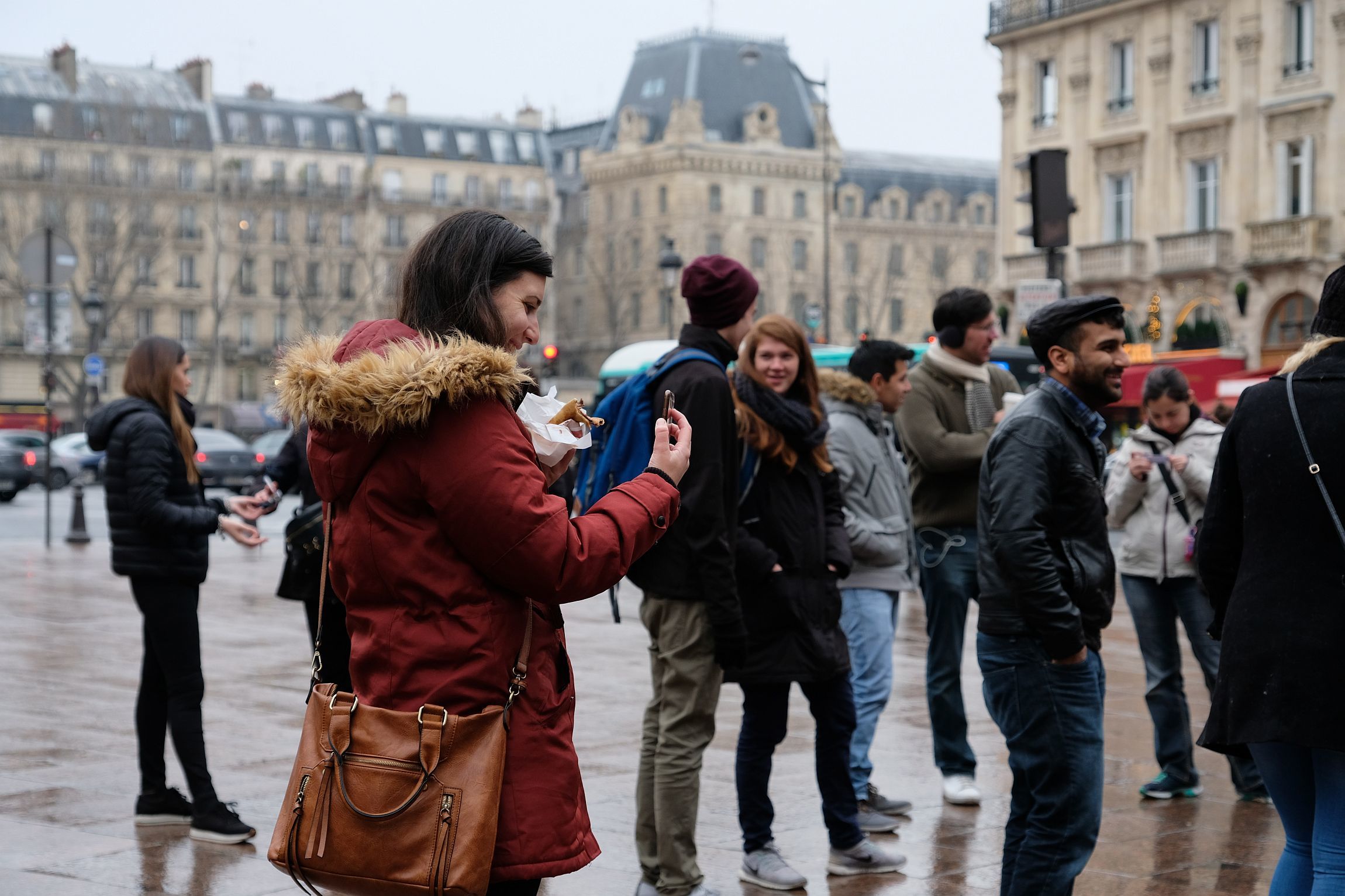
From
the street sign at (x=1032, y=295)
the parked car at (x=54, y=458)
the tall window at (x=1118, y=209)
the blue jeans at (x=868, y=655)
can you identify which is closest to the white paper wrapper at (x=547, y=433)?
the blue jeans at (x=868, y=655)

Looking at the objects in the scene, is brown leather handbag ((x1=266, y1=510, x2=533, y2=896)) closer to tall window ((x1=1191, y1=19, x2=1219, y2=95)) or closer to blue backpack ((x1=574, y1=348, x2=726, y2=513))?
blue backpack ((x1=574, y1=348, x2=726, y2=513))

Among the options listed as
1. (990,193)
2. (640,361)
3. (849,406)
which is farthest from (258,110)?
(849,406)

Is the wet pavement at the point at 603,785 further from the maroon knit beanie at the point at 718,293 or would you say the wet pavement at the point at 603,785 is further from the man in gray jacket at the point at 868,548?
the maroon knit beanie at the point at 718,293

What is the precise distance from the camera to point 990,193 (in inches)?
4343

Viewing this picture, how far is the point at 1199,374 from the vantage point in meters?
38.1

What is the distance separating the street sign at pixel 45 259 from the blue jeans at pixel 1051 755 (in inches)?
657

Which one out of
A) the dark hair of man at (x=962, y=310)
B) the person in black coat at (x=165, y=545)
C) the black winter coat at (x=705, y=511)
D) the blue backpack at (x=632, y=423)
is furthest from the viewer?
the dark hair of man at (x=962, y=310)

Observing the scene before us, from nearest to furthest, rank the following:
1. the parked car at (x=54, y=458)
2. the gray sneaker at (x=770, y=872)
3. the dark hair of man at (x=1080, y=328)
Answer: the dark hair of man at (x=1080, y=328)
the gray sneaker at (x=770, y=872)
the parked car at (x=54, y=458)

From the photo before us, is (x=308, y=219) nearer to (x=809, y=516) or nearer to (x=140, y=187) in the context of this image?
(x=140, y=187)

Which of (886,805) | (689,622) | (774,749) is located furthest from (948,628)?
(689,622)

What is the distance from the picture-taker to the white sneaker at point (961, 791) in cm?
714

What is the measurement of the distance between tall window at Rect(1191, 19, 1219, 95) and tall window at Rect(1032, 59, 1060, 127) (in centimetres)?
433

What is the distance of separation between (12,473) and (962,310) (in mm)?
31567

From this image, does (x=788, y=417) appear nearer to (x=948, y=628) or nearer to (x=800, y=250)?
(x=948, y=628)
